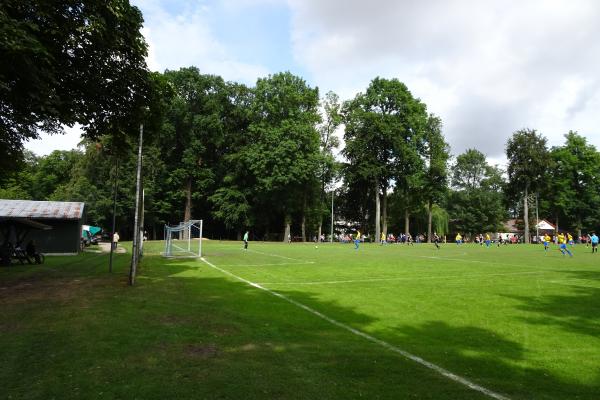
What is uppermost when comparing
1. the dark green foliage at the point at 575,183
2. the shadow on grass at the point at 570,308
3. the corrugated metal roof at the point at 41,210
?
the dark green foliage at the point at 575,183

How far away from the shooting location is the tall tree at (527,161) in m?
71.0

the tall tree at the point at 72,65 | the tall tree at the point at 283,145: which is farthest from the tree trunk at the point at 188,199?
the tall tree at the point at 72,65

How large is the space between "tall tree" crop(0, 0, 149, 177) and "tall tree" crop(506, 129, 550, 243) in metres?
69.4

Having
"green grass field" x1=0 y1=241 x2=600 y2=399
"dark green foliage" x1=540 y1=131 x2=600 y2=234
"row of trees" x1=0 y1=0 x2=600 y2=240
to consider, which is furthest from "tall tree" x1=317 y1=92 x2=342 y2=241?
"green grass field" x1=0 y1=241 x2=600 y2=399

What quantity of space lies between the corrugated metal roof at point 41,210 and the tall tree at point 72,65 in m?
13.3

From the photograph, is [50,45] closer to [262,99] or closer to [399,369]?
[399,369]

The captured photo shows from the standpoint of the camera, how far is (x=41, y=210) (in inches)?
1234

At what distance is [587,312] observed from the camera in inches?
389

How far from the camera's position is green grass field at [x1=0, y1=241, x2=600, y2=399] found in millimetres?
5285

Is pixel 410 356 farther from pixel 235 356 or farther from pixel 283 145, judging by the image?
pixel 283 145

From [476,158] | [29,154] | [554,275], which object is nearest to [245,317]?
[554,275]

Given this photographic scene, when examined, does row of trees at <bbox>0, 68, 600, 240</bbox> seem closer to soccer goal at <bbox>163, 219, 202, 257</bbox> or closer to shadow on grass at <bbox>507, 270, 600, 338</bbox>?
soccer goal at <bbox>163, 219, 202, 257</bbox>

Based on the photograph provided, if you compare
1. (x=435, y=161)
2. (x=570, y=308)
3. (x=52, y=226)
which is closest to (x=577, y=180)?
(x=435, y=161)

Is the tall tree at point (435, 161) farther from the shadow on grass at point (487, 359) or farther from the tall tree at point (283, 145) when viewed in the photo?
the shadow on grass at point (487, 359)
